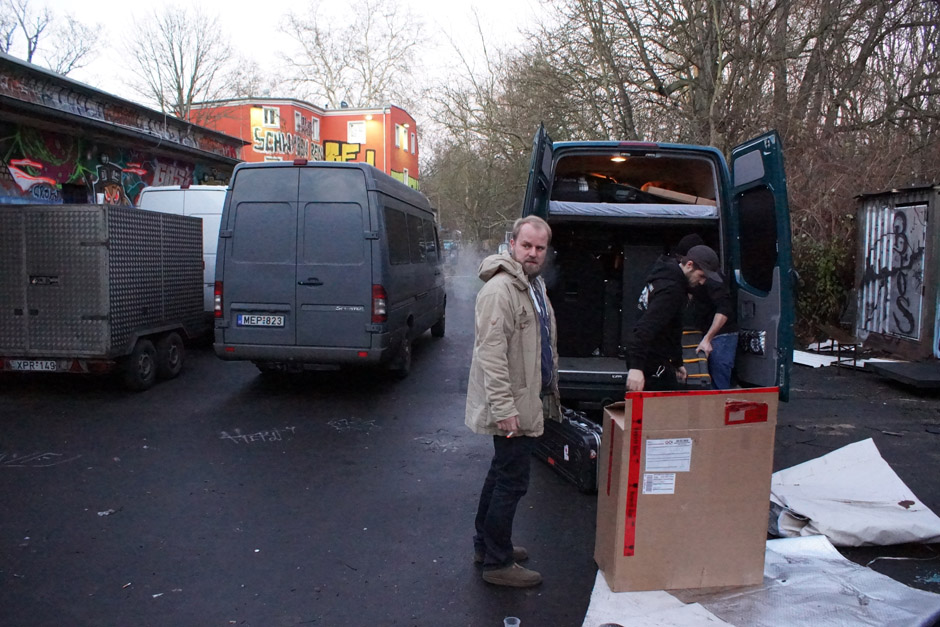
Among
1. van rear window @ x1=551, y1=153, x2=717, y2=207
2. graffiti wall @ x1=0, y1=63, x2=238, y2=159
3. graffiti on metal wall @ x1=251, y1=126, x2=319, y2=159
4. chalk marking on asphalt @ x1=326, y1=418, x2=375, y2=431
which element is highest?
graffiti on metal wall @ x1=251, y1=126, x2=319, y2=159

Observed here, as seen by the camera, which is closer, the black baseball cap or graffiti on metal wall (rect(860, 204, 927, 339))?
the black baseball cap

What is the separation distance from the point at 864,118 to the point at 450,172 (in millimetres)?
21605

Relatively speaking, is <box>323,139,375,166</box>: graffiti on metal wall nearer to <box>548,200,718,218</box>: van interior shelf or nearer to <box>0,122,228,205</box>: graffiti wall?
<box>0,122,228,205</box>: graffiti wall

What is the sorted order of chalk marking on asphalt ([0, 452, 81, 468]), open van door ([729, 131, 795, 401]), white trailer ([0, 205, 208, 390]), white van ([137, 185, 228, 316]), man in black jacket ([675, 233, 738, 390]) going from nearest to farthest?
open van door ([729, 131, 795, 401]), man in black jacket ([675, 233, 738, 390]), chalk marking on asphalt ([0, 452, 81, 468]), white trailer ([0, 205, 208, 390]), white van ([137, 185, 228, 316])

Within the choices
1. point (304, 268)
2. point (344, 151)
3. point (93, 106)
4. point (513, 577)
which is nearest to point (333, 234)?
point (304, 268)

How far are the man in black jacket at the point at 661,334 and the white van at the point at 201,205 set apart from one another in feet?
27.0

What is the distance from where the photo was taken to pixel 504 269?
3.30 meters

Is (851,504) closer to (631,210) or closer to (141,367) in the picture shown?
(631,210)

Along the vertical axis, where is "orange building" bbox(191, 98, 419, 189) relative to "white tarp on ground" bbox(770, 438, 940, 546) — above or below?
above

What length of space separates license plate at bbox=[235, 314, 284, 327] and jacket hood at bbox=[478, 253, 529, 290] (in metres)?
4.48

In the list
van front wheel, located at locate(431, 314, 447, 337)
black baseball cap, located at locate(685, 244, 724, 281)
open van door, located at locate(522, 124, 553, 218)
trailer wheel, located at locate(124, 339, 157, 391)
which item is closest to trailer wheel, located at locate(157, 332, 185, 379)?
trailer wheel, located at locate(124, 339, 157, 391)

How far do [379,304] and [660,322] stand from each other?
12.3 feet

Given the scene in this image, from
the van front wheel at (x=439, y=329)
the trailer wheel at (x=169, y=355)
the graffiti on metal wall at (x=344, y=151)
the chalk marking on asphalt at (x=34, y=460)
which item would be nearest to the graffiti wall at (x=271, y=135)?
the graffiti on metal wall at (x=344, y=151)

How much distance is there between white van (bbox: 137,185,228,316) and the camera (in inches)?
420
